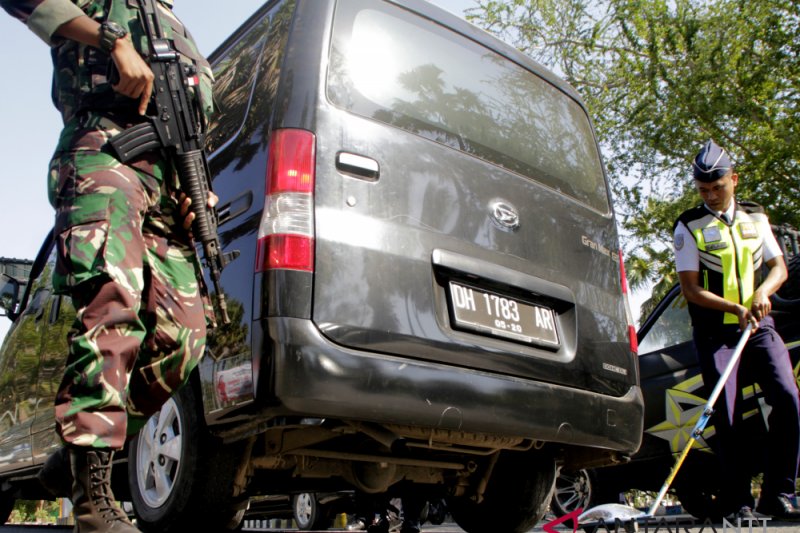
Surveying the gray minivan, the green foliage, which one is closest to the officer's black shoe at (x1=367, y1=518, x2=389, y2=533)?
the gray minivan

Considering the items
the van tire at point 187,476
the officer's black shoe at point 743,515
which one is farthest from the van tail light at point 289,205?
the officer's black shoe at point 743,515

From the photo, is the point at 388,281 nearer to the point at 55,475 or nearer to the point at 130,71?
the point at 130,71

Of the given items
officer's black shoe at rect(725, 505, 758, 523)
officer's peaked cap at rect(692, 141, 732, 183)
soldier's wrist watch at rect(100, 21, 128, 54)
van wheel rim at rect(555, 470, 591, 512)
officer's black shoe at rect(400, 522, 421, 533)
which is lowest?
officer's black shoe at rect(400, 522, 421, 533)

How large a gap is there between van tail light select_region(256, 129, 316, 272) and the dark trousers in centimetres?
255

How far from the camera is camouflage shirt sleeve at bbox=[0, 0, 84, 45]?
2404mm

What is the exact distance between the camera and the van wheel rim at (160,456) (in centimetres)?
303

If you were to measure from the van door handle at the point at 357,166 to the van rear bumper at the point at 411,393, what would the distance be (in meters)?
0.55

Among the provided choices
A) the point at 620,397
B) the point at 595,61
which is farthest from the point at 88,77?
the point at 595,61

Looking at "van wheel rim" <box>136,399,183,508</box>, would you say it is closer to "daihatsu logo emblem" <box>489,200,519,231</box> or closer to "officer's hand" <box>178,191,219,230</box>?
"officer's hand" <box>178,191,219,230</box>

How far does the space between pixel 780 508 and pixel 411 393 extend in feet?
7.58

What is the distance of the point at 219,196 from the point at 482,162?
1005 mm

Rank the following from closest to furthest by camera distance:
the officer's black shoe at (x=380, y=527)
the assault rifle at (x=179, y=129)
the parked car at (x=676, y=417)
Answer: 1. the assault rifle at (x=179, y=129)
2. the officer's black shoe at (x=380, y=527)
3. the parked car at (x=676, y=417)

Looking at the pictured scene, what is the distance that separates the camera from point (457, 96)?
3.22 metres

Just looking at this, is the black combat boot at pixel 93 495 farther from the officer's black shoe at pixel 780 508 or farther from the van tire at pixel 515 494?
the officer's black shoe at pixel 780 508
